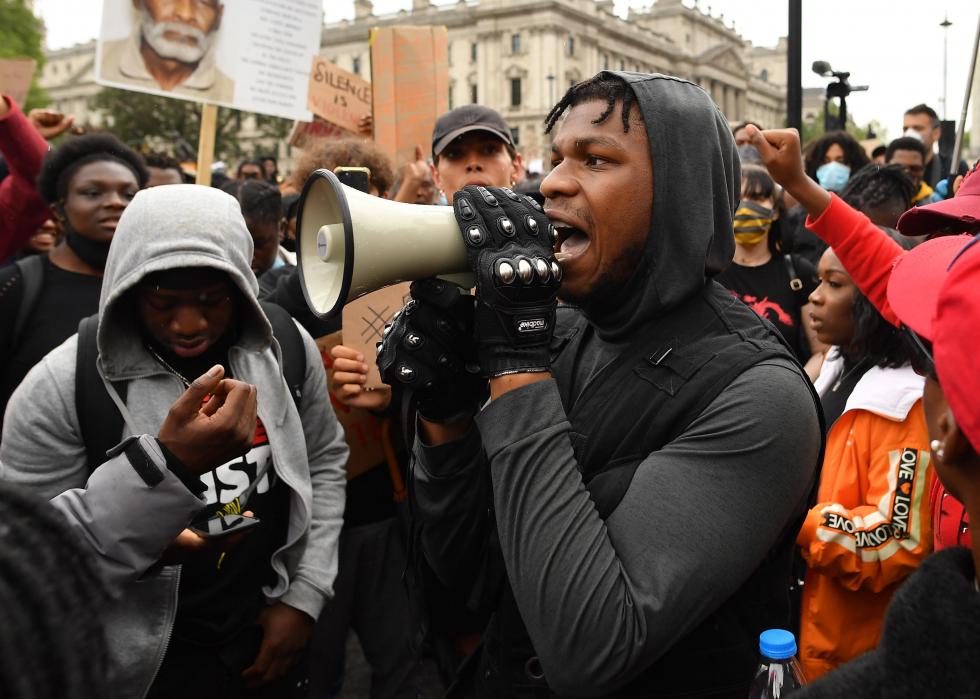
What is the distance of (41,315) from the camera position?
312 cm

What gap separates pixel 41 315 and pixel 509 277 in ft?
7.84

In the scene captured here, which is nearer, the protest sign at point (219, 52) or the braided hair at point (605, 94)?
the braided hair at point (605, 94)

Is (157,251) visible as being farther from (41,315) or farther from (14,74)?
(14,74)

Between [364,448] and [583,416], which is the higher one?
[583,416]

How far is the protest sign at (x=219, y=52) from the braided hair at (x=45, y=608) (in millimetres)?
3955

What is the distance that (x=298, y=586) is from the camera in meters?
2.53

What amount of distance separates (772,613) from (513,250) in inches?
34.7

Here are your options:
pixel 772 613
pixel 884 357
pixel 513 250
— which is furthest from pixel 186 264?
pixel 884 357

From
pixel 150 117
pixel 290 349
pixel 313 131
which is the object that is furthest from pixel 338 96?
pixel 150 117

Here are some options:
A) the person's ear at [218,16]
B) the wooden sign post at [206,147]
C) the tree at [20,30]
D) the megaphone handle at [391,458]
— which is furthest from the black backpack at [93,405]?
the tree at [20,30]

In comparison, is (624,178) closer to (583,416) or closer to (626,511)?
(583,416)

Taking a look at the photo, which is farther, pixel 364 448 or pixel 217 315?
pixel 364 448

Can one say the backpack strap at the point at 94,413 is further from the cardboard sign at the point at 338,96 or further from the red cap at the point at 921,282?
the cardboard sign at the point at 338,96

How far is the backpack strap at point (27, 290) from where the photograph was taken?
3.06 metres
